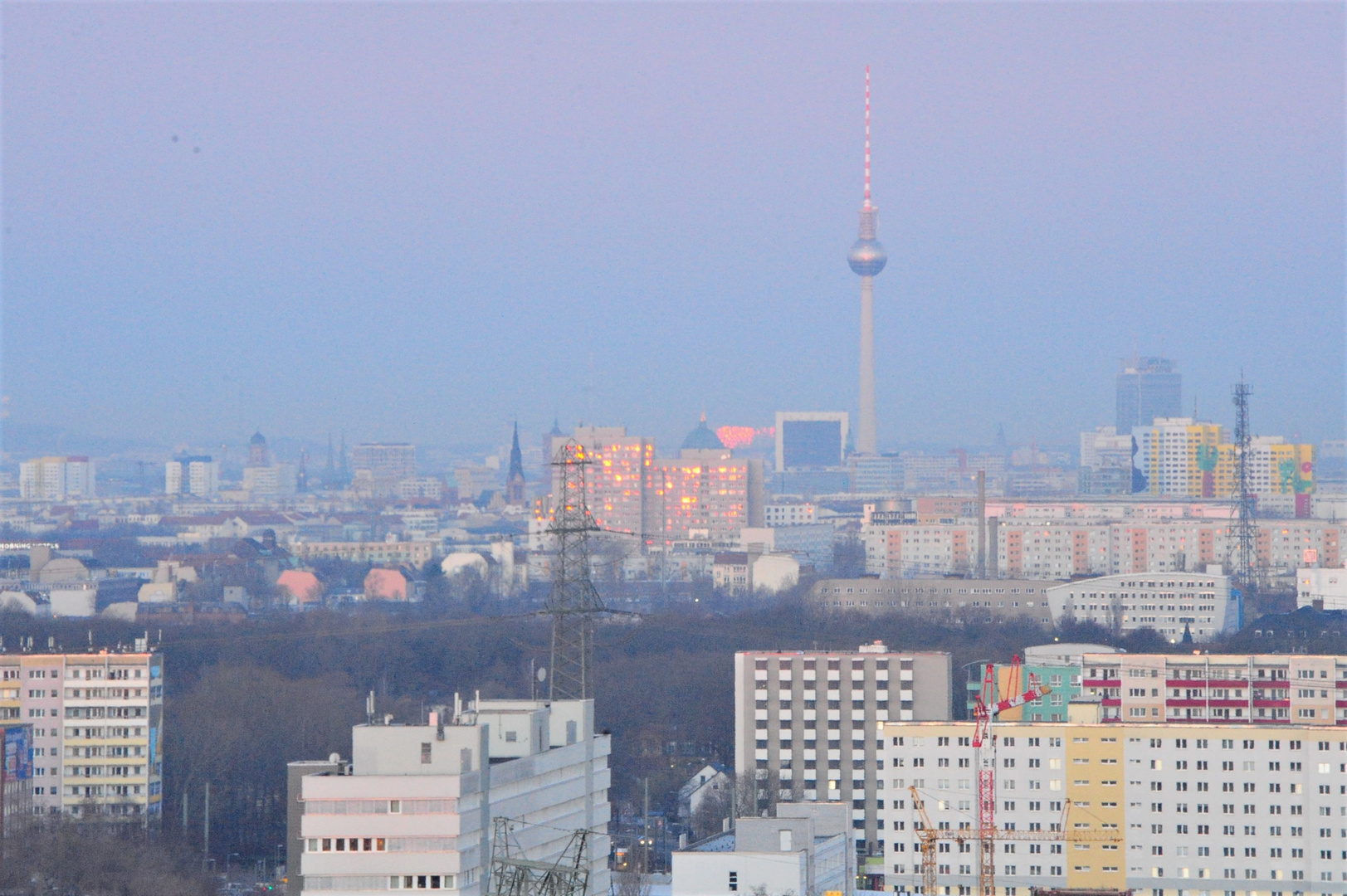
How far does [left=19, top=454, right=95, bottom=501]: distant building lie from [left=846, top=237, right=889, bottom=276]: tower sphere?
30819mm

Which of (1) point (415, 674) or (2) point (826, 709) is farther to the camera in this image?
(1) point (415, 674)

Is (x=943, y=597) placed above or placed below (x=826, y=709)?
above

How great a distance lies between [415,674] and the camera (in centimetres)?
3281

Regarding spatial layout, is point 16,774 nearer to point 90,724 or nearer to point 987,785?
point 90,724

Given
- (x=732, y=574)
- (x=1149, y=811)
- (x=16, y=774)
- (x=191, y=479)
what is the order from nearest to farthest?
1. (x=1149, y=811)
2. (x=16, y=774)
3. (x=732, y=574)
4. (x=191, y=479)

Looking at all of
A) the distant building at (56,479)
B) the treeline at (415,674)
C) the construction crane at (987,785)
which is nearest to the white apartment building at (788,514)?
the distant building at (56,479)

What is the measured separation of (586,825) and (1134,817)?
620cm

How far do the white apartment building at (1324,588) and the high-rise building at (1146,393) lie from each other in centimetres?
6818

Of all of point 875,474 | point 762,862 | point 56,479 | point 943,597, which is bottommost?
point 762,862

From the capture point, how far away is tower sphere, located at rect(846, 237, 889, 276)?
93.6 metres

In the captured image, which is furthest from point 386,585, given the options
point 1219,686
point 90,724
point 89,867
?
point 89,867

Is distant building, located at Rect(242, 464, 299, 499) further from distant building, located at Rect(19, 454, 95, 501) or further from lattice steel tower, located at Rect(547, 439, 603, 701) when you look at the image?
lattice steel tower, located at Rect(547, 439, 603, 701)

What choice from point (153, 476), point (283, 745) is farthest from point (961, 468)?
point (283, 745)

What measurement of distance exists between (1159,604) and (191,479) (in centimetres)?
6580
